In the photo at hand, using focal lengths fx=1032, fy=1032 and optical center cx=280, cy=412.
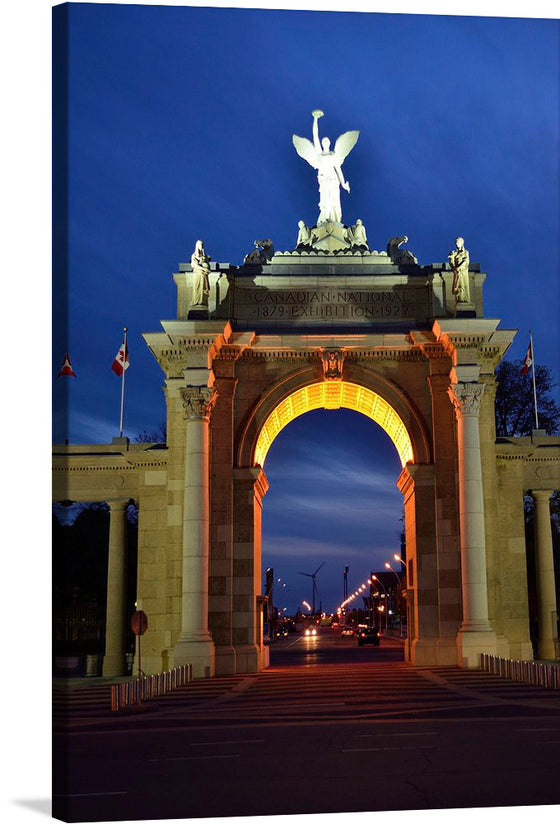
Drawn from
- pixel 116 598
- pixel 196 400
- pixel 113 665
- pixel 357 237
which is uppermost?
pixel 357 237

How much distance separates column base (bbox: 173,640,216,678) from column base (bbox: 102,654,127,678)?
17.7 feet

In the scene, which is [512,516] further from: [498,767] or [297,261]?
[498,767]

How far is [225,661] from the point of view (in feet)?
129

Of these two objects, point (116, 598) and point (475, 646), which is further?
point (116, 598)

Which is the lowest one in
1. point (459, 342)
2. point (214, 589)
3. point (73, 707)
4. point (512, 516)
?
point (73, 707)

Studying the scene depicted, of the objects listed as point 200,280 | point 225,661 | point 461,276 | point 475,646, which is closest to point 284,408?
point 200,280

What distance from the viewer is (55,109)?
1596 centimetres

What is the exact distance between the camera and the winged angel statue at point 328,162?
45.3 metres

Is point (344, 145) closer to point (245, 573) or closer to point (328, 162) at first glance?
point (328, 162)

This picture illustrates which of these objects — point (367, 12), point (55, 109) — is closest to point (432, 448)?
point (367, 12)

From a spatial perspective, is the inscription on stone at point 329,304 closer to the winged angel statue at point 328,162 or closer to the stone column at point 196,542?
the winged angel statue at point 328,162

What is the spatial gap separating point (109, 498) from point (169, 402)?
513cm

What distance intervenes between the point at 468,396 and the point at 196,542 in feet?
39.0

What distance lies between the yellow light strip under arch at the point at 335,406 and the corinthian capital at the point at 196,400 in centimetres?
354
